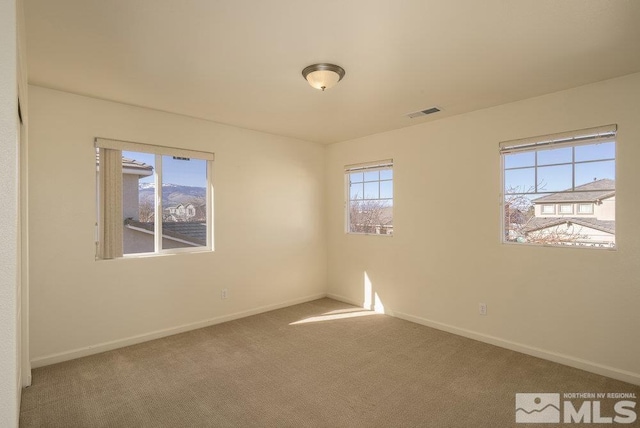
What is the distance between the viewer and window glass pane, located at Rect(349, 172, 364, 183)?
16.7 ft

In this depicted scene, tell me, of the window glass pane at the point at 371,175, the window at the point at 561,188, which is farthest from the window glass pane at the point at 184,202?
the window at the point at 561,188

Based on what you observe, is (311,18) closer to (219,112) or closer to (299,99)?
(299,99)

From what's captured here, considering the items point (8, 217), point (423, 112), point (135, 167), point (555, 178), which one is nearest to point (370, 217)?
point (423, 112)

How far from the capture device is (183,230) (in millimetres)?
4023

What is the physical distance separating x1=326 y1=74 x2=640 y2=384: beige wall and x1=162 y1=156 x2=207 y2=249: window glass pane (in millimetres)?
2221

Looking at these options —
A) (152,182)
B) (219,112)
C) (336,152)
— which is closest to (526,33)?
(219,112)

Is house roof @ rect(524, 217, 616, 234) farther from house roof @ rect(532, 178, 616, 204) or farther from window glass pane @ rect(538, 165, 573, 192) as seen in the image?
window glass pane @ rect(538, 165, 573, 192)

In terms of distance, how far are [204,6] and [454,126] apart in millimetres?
3019

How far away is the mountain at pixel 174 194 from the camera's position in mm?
3711

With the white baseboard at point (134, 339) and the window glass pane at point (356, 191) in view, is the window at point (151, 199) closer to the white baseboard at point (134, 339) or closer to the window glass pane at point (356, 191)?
the white baseboard at point (134, 339)

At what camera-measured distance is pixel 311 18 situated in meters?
1.99

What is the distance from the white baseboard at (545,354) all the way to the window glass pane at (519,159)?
1.86 metres

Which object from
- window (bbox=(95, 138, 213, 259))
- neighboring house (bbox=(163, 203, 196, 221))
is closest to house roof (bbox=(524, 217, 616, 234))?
window (bbox=(95, 138, 213, 259))

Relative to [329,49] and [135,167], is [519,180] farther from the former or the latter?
[135,167]
